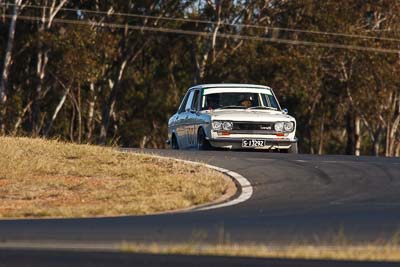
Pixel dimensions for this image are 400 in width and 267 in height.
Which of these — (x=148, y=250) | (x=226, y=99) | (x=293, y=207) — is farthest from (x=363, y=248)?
(x=226, y=99)

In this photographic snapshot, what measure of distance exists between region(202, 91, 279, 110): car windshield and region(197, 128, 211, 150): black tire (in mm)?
557

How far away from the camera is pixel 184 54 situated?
59.0 m

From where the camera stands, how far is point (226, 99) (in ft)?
76.8

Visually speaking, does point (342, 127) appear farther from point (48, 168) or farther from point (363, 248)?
point (363, 248)

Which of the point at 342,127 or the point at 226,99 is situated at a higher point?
the point at 226,99

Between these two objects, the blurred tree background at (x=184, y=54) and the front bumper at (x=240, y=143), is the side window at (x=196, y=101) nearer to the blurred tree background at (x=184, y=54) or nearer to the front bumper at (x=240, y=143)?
the front bumper at (x=240, y=143)

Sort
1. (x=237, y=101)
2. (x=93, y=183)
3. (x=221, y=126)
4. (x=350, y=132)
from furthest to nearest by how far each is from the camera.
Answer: (x=350, y=132) → (x=237, y=101) → (x=221, y=126) → (x=93, y=183)

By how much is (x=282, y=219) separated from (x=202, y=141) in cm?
1043

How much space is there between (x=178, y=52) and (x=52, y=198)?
42.8 m

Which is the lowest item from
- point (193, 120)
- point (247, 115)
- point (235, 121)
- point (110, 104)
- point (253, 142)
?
point (110, 104)

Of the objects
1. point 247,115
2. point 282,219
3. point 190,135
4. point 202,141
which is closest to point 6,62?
point 190,135

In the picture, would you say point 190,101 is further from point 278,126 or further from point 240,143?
point 278,126

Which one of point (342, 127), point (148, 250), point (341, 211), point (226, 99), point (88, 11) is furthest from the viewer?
point (342, 127)

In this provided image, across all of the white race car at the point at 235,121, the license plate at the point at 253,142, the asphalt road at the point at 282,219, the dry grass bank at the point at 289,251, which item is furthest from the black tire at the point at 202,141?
the dry grass bank at the point at 289,251
